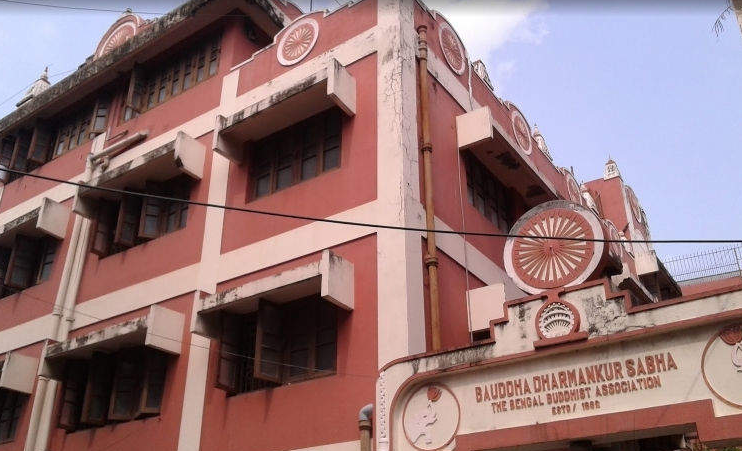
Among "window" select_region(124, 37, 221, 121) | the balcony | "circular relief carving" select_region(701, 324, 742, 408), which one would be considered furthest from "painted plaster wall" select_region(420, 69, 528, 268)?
→ "window" select_region(124, 37, 221, 121)

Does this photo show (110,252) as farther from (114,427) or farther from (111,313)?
(114,427)

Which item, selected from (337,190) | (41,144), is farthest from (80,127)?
(337,190)

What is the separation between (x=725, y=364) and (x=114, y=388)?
927 cm

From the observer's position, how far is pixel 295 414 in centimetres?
997

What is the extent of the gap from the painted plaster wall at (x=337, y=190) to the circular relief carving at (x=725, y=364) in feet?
16.6

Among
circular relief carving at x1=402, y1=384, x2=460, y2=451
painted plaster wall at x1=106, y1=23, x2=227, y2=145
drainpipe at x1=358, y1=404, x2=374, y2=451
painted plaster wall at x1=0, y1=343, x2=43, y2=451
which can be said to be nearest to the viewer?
circular relief carving at x1=402, y1=384, x2=460, y2=451

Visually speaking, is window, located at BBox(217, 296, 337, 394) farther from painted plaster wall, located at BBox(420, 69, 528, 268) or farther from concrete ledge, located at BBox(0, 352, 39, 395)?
concrete ledge, located at BBox(0, 352, 39, 395)

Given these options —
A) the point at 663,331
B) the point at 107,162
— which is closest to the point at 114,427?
the point at 107,162

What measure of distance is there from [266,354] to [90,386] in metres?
3.86

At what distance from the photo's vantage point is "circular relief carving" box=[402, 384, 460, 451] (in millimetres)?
8062

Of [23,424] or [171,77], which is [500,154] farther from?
[23,424]

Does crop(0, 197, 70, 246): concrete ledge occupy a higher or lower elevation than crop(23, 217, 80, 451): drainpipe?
higher

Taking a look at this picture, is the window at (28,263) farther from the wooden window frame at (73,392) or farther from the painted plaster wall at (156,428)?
the painted plaster wall at (156,428)

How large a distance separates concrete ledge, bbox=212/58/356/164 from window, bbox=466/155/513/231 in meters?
2.54
